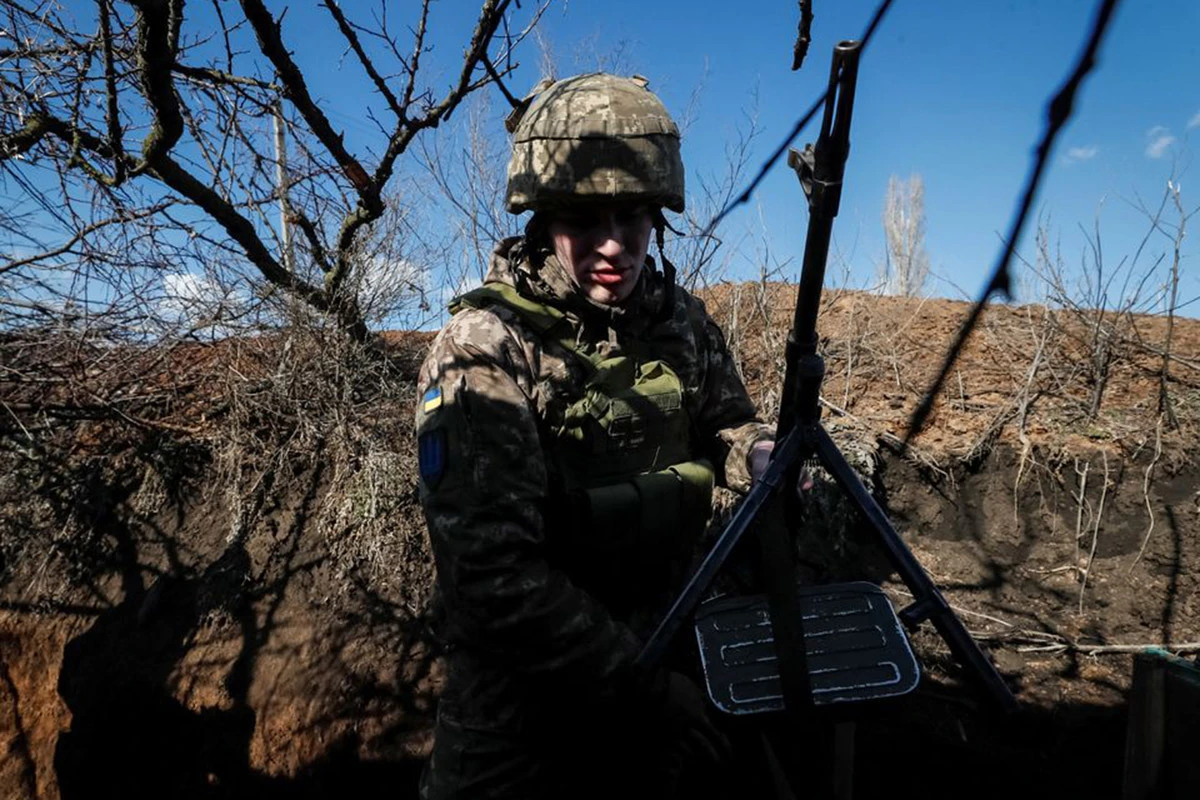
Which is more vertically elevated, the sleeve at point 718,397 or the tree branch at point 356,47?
the tree branch at point 356,47

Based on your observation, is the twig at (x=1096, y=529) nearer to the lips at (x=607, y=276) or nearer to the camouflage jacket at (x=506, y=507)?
the camouflage jacket at (x=506, y=507)

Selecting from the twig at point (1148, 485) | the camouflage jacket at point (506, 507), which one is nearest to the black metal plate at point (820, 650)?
the camouflage jacket at point (506, 507)

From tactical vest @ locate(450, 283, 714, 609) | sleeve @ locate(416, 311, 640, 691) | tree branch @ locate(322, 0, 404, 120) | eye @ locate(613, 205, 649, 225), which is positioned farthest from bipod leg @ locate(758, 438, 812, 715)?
tree branch @ locate(322, 0, 404, 120)

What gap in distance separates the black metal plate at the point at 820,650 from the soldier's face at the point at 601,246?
0.85 metres

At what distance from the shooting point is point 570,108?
1961mm

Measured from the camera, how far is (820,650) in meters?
1.60

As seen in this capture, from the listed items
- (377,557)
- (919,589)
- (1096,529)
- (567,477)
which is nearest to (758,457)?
(567,477)

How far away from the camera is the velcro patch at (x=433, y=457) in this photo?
1695 mm

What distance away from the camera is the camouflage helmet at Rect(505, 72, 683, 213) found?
187 cm

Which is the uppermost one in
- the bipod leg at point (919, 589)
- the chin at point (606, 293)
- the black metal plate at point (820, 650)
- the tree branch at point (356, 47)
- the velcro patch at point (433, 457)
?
the tree branch at point (356, 47)

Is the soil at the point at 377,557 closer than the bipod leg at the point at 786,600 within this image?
No

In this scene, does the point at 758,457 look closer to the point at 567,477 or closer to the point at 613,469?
the point at 613,469

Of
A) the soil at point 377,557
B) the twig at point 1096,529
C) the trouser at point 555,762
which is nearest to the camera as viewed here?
the trouser at point 555,762

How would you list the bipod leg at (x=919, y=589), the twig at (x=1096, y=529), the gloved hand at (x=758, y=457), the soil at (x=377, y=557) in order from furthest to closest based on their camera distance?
1. the twig at (x=1096, y=529)
2. the soil at (x=377, y=557)
3. the gloved hand at (x=758, y=457)
4. the bipod leg at (x=919, y=589)
